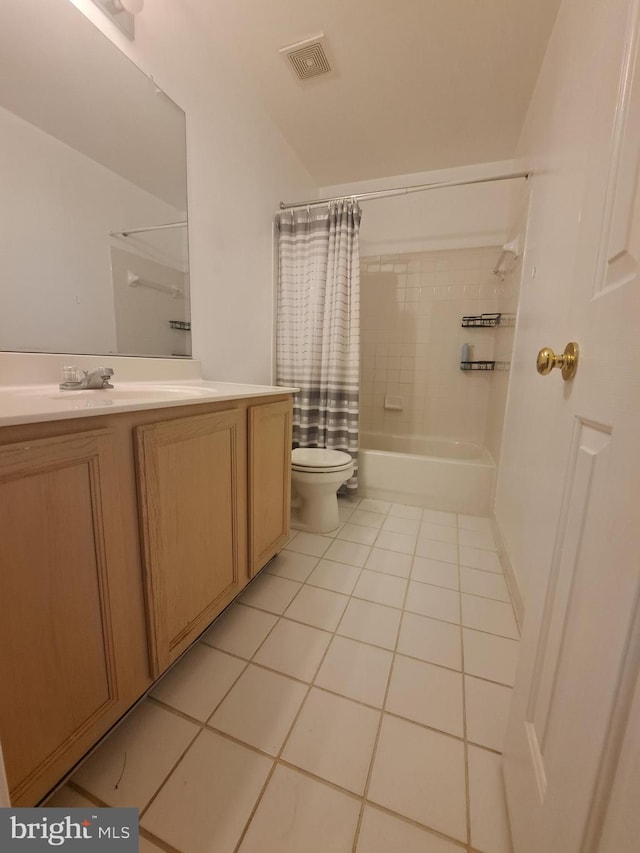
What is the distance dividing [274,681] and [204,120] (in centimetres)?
220

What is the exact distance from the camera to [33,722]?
21.5 inches

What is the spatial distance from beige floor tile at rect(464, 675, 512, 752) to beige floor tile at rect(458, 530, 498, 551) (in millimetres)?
813

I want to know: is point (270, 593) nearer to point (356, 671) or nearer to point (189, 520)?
point (356, 671)

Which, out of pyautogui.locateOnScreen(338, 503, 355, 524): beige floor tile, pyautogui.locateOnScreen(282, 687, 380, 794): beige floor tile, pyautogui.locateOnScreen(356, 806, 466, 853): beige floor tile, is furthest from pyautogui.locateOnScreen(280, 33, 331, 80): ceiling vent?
pyautogui.locateOnScreen(356, 806, 466, 853): beige floor tile

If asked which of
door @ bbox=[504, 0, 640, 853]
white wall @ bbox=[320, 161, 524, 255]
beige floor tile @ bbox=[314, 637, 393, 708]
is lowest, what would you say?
beige floor tile @ bbox=[314, 637, 393, 708]

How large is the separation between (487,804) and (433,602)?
0.61 meters

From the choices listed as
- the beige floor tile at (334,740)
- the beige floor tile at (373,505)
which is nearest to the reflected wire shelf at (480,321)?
the beige floor tile at (373,505)

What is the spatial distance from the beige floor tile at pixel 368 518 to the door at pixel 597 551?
1286 millimetres

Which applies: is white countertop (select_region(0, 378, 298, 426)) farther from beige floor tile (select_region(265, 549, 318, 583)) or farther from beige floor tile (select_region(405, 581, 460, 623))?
beige floor tile (select_region(405, 581, 460, 623))

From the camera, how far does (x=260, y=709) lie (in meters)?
0.87

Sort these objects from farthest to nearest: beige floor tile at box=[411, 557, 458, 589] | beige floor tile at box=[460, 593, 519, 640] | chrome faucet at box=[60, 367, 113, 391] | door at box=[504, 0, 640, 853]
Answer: beige floor tile at box=[411, 557, 458, 589]
beige floor tile at box=[460, 593, 519, 640]
chrome faucet at box=[60, 367, 113, 391]
door at box=[504, 0, 640, 853]

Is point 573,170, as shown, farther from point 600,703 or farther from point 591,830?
point 591,830

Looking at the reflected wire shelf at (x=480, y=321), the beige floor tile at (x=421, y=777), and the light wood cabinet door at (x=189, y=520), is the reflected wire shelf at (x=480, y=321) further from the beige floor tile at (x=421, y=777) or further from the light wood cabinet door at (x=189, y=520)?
the beige floor tile at (x=421, y=777)

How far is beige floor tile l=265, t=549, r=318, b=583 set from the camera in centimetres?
143
